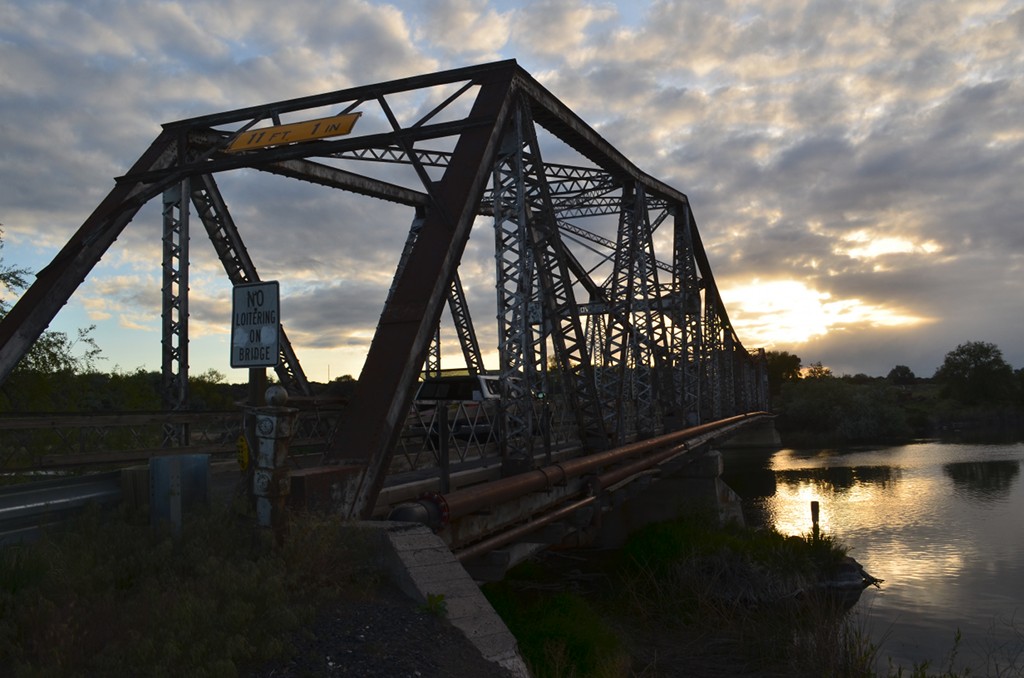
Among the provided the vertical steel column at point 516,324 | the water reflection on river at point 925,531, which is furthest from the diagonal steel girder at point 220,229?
the water reflection on river at point 925,531

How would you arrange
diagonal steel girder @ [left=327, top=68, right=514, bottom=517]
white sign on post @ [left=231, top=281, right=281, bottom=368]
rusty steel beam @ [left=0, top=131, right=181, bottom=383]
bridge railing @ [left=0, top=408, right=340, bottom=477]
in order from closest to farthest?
white sign on post @ [left=231, top=281, right=281, bottom=368] < diagonal steel girder @ [left=327, top=68, right=514, bottom=517] < rusty steel beam @ [left=0, top=131, right=181, bottom=383] < bridge railing @ [left=0, top=408, right=340, bottom=477]

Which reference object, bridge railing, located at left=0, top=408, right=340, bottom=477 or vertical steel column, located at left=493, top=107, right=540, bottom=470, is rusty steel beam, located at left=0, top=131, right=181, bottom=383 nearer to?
bridge railing, located at left=0, top=408, right=340, bottom=477

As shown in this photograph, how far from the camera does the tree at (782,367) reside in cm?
15950

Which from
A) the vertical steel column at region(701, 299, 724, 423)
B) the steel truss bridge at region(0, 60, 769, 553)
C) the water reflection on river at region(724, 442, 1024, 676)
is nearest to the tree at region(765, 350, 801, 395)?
the water reflection on river at region(724, 442, 1024, 676)

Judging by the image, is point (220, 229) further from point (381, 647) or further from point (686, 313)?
point (686, 313)

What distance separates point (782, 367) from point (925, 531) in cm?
14358

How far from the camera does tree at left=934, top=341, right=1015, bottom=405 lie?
10506 centimetres

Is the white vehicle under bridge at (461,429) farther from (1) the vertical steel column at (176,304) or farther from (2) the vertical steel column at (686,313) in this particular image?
(2) the vertical steel column at (686,313)

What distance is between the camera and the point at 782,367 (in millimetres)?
166250

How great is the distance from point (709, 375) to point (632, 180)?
68.3 ft

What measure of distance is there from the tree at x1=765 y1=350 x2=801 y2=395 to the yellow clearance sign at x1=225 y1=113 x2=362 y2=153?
152 m

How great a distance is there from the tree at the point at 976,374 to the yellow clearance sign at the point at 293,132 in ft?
381

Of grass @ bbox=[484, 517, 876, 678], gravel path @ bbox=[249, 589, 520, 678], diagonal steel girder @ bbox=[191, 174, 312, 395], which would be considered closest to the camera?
gravel path @ bbox=[249, 589, 520, 678]

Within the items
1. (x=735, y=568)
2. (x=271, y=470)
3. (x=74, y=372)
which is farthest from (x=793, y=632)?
(x=74, y=372)
